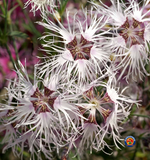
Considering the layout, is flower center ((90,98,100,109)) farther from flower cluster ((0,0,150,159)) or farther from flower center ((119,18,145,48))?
flower center ((119,18,145,48))

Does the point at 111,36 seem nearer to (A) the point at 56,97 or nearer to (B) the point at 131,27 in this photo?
(B) the point at 131,27

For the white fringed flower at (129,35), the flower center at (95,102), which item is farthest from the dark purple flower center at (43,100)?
the white fringed flower at (129,35)

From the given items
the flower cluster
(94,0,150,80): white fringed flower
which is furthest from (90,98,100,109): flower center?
(94,0,150,80): white fringed flower

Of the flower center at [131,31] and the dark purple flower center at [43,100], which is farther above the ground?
the flower center at [131,31]

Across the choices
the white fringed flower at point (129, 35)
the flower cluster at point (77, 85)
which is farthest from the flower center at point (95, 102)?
the white fringed flower at point (129, 35)

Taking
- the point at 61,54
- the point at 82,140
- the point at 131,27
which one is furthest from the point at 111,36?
the point at 82,140

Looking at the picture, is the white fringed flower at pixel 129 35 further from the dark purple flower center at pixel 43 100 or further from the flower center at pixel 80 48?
the dark purple flower center at pixel 43 100
